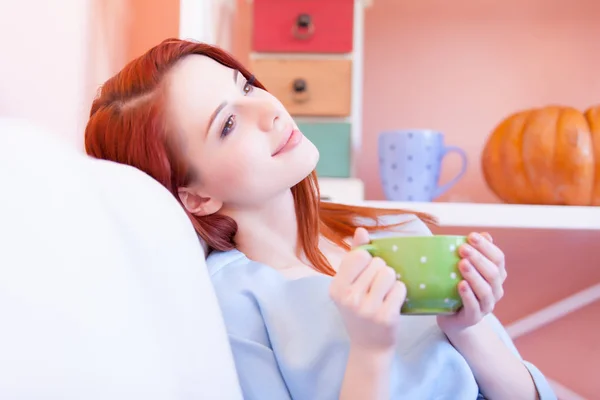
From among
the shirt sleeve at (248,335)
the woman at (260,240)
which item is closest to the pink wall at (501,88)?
the woman at (260,240)

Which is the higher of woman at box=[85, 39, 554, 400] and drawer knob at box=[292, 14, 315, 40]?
drawer knob at box=[292, 14, 315, 40]

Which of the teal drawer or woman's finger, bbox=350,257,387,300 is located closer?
woman's finger, bbox=350,257,387,300

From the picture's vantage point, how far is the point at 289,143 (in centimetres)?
70

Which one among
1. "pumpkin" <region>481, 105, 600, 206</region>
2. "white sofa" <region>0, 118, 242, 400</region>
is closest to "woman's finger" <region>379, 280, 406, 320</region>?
"white sofa" <region>0, 118, 242, 400</region>

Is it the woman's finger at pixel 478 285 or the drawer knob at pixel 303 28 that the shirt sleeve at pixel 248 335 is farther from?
the drawer knob at pixel 303 28

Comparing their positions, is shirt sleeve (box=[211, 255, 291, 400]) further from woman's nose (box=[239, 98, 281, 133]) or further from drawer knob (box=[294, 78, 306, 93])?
drawer knob (box=[294, 78, 306, 93])

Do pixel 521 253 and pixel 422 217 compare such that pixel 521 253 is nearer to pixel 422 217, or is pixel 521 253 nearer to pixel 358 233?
pixel 422 217

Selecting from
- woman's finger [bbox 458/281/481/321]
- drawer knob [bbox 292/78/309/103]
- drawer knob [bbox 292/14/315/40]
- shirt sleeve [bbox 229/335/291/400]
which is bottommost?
shirt sleeve [bbox 229/335/291/400]

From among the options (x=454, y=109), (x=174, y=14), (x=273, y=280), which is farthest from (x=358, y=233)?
(x=454, y=109)

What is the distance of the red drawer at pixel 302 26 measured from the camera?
50.7 inches

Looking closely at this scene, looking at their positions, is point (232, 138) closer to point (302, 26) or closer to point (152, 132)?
point (152, 132)

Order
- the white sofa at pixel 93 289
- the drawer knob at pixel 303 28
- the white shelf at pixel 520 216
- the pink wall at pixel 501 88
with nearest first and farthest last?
the white sofa at pixel 93 289, the white shelf at pixel 520 216, the drawer knob at pixel 303 28, the pink wall at pixel 501 88

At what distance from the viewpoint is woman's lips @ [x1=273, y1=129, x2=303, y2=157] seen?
27.3 inches

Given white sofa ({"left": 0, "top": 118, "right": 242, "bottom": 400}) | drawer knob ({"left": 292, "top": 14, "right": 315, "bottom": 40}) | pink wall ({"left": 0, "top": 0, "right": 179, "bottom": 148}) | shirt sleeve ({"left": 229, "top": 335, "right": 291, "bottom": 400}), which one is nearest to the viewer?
white sofa ({"left": 0, "top": 118, "right": 242, "bottom": 400})
